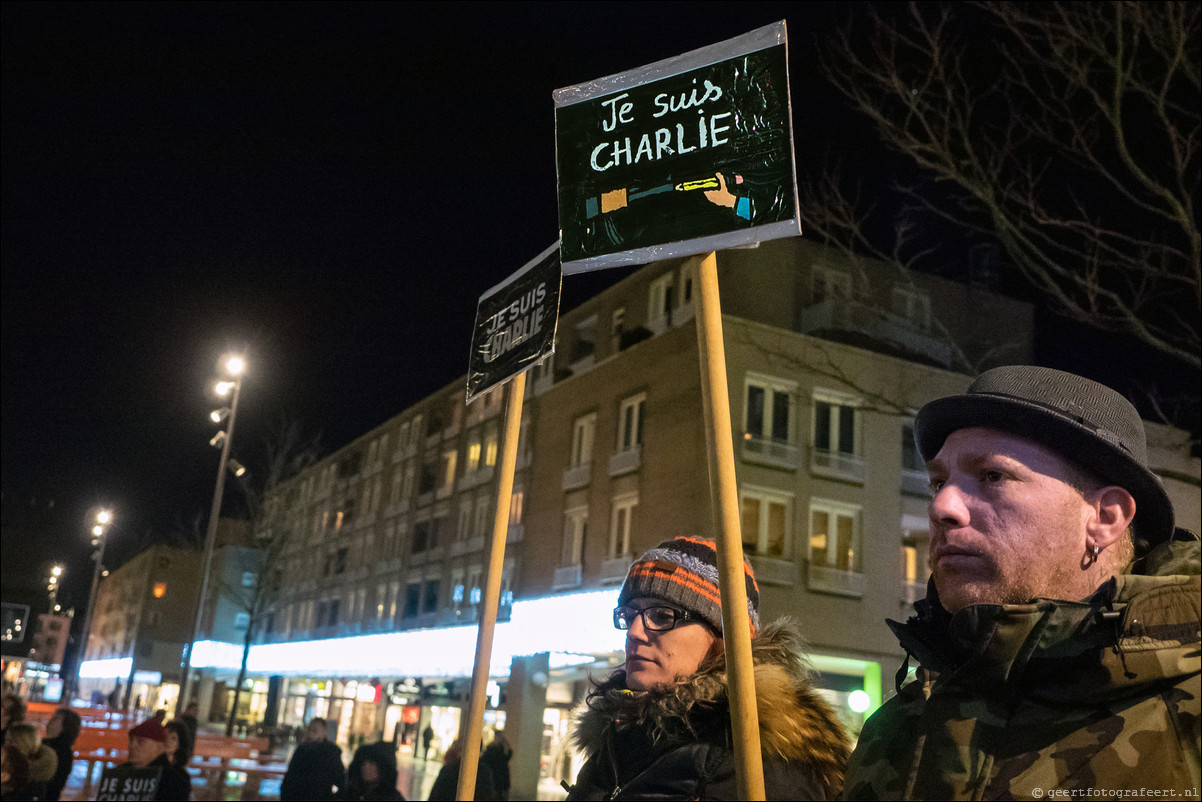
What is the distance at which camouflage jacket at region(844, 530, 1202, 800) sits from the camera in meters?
1.48

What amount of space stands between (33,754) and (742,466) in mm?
16082

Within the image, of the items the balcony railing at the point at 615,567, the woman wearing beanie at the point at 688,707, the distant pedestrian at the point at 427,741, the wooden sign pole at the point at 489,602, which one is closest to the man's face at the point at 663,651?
the woman wearing beanie at the point at 688,707

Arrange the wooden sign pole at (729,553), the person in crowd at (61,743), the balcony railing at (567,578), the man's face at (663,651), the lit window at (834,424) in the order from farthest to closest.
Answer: the balcony railing at (567,578) < the lit window at (834,424) < the person in crowd at (61,743) < the man's face at (663,651) < the wooden sign pole at (729,553)

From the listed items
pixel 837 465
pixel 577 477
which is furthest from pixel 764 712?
pixel 577 477

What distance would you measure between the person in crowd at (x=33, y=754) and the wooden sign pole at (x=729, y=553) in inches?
347

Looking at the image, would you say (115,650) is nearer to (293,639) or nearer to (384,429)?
(293,639)

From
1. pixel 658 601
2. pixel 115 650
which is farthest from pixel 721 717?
pixel 115 650

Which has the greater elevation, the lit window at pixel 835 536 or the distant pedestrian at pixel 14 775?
the lit window at pixel 835 536

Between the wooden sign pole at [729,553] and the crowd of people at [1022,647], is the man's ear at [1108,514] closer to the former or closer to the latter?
the crowd of people at [1022,647]

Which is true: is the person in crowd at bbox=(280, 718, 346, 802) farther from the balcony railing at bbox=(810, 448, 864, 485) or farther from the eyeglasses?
the balcony railing at bbox=(810, 448, 864, 485)

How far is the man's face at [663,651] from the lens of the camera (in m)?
2.71

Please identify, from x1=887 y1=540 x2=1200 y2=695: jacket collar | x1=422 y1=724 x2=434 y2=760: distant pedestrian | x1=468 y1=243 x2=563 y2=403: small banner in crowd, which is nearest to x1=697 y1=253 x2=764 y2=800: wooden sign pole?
x1=887 y1=540 x2=1200 y2=695: jacket collar

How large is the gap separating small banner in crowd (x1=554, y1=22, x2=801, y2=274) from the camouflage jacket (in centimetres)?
113

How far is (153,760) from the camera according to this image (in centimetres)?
805
